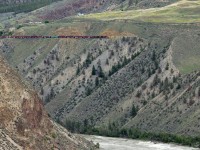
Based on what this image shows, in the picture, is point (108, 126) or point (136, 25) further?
point (136, 25)

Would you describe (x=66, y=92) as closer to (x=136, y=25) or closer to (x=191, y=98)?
(x=136, y=25)

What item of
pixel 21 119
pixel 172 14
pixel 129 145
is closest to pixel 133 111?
pixel 129 145

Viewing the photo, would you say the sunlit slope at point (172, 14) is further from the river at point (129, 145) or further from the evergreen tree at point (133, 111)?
the river at point (129, 145)

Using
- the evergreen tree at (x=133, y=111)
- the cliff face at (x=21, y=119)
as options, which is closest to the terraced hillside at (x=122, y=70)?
the evergreen tree at (x=133, y=111)

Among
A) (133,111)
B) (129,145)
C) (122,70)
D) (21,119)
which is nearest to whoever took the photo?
(21,119)

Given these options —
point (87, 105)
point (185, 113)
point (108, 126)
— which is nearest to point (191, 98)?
point (185, 113)

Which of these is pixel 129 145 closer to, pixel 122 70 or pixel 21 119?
pixel 21 119

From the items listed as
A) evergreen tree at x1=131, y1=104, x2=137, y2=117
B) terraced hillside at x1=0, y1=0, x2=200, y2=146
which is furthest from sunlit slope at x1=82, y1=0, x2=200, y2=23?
evergreen tree at x1=131, y1=104, x2=137, y2=117
